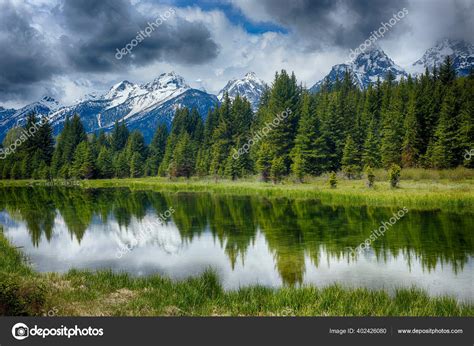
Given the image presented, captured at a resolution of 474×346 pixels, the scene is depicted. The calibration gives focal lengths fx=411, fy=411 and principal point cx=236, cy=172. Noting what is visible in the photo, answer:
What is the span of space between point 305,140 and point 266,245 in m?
43.2

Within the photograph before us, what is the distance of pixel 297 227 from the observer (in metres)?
24.7

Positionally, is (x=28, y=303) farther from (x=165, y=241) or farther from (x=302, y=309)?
(x=165, y=241)

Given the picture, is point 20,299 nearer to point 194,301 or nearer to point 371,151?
point 194,301

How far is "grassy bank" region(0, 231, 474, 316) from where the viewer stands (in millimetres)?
8898

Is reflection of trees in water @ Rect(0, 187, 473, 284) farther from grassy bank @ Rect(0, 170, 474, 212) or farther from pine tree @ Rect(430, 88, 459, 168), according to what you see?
pine tree @ Rect(430, 88, 459, 168)

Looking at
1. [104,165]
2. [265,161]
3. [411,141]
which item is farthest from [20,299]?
[104,165]

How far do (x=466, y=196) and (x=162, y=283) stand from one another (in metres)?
26.2

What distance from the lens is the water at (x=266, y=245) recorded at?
1414 centimetres

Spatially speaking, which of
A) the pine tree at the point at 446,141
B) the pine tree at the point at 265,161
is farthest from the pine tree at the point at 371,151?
the pine tree at the point at 265,161

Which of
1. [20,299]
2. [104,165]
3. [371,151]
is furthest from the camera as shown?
[104,165]

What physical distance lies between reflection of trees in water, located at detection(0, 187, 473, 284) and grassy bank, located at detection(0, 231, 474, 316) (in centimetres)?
340

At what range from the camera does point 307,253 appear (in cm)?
1775

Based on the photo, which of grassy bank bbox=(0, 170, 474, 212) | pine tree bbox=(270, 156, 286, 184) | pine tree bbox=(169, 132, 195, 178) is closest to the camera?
grassy bank bbox=(0, 170, 474, 212)

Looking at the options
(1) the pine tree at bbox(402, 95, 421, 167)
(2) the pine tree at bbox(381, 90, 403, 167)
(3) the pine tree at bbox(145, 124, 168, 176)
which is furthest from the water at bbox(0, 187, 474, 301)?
(3) the pine tree at bbox(145, 124, 168, 176)
